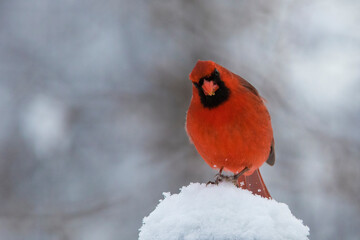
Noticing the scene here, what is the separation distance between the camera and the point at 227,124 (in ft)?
5.51

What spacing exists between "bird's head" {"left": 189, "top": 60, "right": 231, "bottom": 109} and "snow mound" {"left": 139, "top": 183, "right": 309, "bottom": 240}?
0.69m

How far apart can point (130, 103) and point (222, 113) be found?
Result: 2.45 metres

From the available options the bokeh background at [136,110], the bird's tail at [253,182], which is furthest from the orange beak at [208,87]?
the bokeh background at [136,110]

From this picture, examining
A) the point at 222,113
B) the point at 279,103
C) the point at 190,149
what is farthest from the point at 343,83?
the point at 222,113

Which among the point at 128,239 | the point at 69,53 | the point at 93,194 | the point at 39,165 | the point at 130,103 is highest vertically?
the point at 69,53

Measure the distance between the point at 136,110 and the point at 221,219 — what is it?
3260 millimetres

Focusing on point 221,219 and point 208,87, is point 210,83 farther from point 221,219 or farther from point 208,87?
point 221,219

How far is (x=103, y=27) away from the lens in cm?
411

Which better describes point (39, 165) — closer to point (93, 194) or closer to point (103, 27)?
point (93, 194)

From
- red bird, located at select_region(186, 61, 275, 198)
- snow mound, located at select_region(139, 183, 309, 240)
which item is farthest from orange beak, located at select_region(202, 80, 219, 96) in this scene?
snow mound, located at select_region(139, 183, 309, 240)

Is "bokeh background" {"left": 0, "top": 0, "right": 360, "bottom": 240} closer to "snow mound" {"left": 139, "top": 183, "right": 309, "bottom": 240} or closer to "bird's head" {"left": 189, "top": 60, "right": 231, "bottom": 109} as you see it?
"bird's head" {"left": 189, "top": 60, "right": 231, "bottom": 109}

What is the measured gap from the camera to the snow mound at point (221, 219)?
2.67 ft

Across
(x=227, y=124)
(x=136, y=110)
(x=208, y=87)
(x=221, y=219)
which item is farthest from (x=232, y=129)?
(x=136, y=110)

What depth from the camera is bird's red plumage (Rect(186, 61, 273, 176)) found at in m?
1.69
